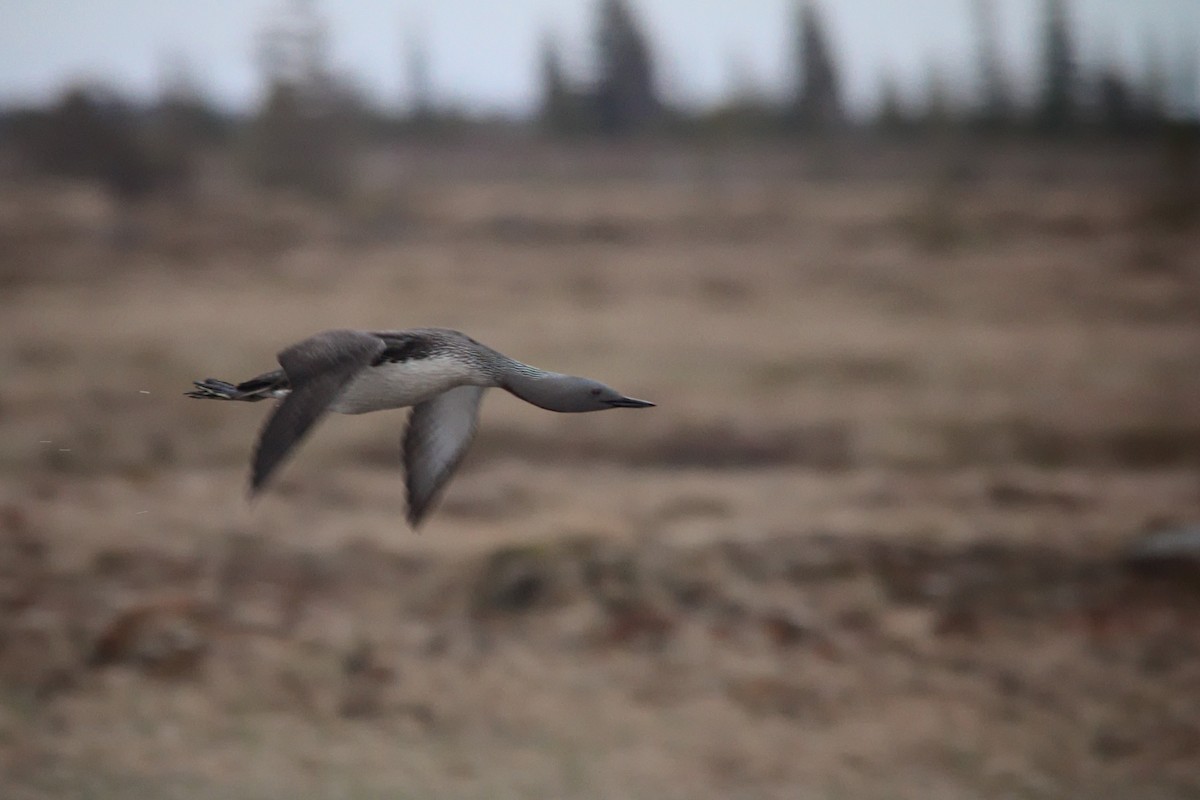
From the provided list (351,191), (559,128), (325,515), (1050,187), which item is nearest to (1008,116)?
(1050,187)

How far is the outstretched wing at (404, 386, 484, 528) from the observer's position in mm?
8367

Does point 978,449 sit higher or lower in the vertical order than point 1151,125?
lower

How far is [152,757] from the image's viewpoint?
14414 mm

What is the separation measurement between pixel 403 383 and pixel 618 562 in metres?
11.1

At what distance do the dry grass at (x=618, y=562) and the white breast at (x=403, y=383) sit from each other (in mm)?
7555

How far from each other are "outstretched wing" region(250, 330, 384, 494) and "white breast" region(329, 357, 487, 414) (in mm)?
200

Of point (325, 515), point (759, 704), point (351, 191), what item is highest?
point (351, 191)

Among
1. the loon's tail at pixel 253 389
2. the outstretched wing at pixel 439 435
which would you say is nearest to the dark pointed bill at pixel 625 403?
the outstretched wing at pixel 439 435

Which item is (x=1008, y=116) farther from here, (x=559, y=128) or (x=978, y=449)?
(x=978, y=449)

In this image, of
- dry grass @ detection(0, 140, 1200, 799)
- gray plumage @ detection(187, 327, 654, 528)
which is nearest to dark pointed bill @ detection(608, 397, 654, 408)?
gray plumage @ detection(187, 327, 654, 528)

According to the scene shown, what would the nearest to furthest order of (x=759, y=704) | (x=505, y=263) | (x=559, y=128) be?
1. (x=759, y=704)
2. (x=505, y=263)
3. (x=559, y=128)

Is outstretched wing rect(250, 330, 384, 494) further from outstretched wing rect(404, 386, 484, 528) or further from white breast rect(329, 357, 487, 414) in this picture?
outstretched wing rect(404, 386, 484, 528)

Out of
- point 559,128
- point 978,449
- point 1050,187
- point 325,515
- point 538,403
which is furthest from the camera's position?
point 559,128

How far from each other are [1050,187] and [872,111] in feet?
62.6
